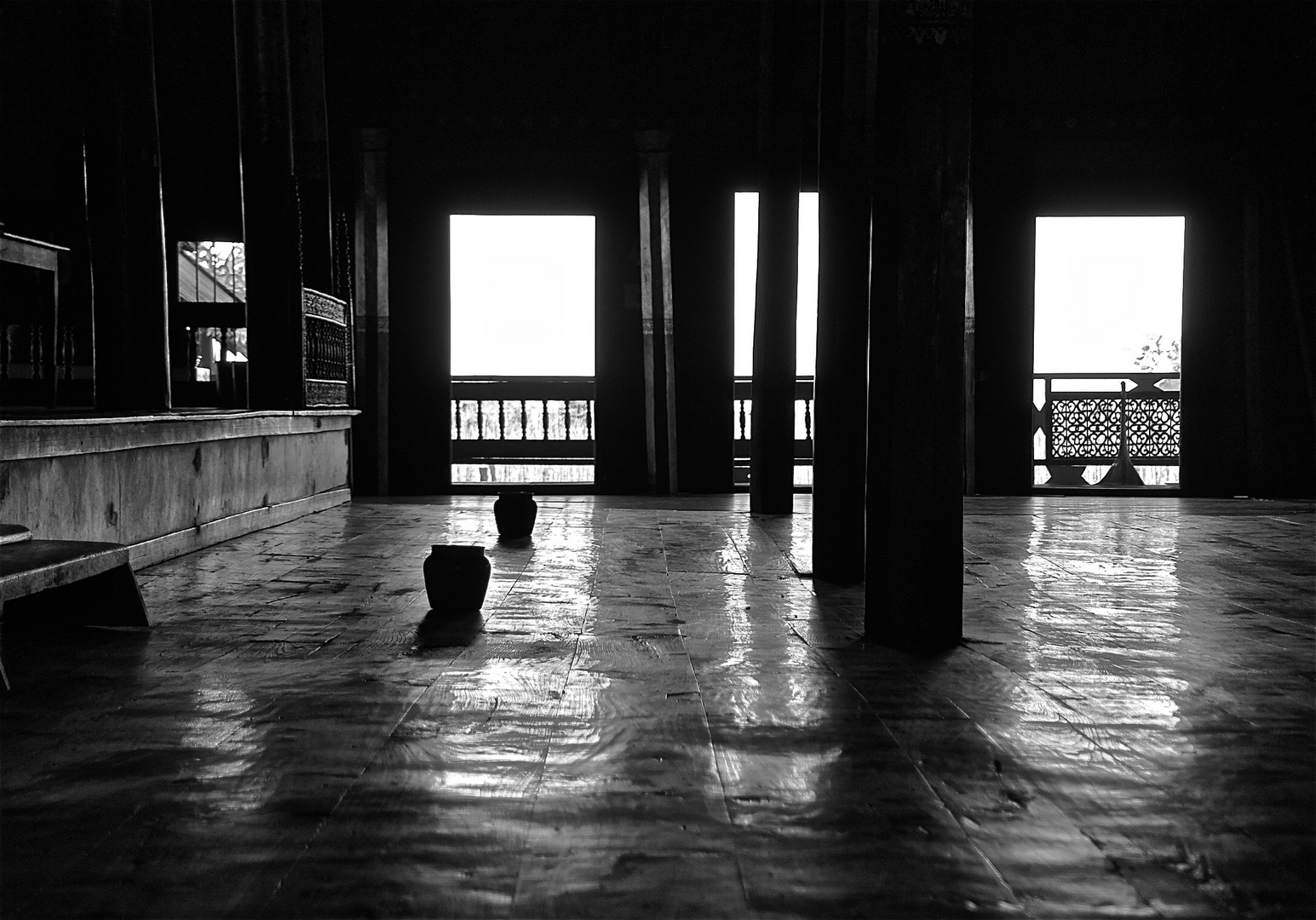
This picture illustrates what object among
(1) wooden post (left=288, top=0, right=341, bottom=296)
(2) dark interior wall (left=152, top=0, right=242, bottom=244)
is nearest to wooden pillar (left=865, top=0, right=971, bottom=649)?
(1) wooden post (left=288, top=0, right=341, bottom=296)

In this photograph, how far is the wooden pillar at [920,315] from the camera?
10.7 feet

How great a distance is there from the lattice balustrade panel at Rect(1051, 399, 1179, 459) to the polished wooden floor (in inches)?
295

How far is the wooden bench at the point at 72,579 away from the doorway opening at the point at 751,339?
5814 mm

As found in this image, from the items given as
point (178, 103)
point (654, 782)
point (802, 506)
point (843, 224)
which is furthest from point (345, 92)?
point (654, 782)

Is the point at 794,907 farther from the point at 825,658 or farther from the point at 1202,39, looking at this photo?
the point at 1202,39

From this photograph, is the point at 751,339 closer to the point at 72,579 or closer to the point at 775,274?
the point at 775,274

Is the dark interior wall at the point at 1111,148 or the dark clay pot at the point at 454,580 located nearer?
the dark clay pot at the point at 454,580

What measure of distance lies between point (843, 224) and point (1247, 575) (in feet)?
8.40

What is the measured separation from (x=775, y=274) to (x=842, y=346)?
2897 mm

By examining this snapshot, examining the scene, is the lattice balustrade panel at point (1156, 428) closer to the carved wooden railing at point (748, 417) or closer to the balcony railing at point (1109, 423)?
the balcony railing at point (1109, 423)

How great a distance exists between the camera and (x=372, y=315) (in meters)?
9.98

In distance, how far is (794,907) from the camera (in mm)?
1548

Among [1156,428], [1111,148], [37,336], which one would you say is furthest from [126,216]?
[1156,428]

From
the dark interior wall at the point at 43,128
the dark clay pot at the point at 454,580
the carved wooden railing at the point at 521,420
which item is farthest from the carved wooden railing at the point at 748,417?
the dark clay pot at the point at 454,580
